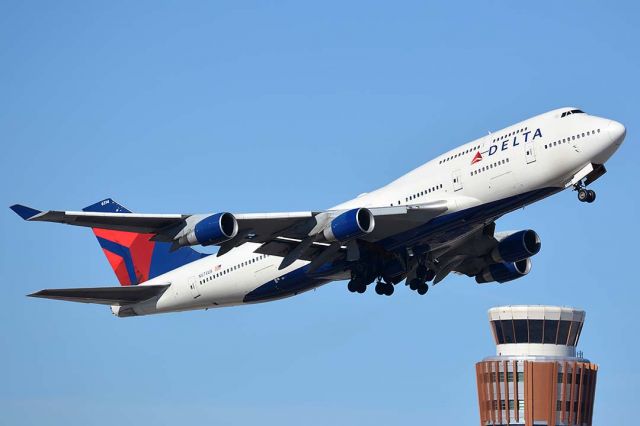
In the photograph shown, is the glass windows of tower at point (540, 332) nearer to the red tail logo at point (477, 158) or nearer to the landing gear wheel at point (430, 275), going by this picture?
the landing gear wheel at point (430, 275)

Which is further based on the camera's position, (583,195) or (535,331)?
(535,331)

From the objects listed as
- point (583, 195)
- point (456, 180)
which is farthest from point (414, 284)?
point (583, 195)

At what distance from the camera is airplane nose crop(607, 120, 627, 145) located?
158ft

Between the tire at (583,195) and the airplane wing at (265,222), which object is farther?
the tire at (583,195)

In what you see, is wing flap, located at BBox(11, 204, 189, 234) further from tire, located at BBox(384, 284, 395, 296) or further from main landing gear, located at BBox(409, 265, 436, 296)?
main landing gear, located at BBox(409, 265, 436, 296)

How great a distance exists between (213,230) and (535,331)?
61.8 metres

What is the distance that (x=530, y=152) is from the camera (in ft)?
159

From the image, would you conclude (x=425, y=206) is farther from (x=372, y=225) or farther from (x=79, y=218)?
(x=79, y=218)

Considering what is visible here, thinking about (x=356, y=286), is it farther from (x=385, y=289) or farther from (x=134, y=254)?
(x=134, y=254)

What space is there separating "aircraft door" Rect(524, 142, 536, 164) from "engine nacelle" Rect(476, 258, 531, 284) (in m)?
Result: 11.9

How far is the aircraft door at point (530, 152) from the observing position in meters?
48.5

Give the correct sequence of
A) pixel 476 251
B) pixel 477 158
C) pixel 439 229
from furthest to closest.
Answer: pixel 476 251, pixel 439 229, pixel 477 158

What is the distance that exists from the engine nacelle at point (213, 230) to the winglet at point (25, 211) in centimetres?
653

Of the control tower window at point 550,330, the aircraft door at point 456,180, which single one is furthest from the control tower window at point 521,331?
the aircraft door at point 456,180
